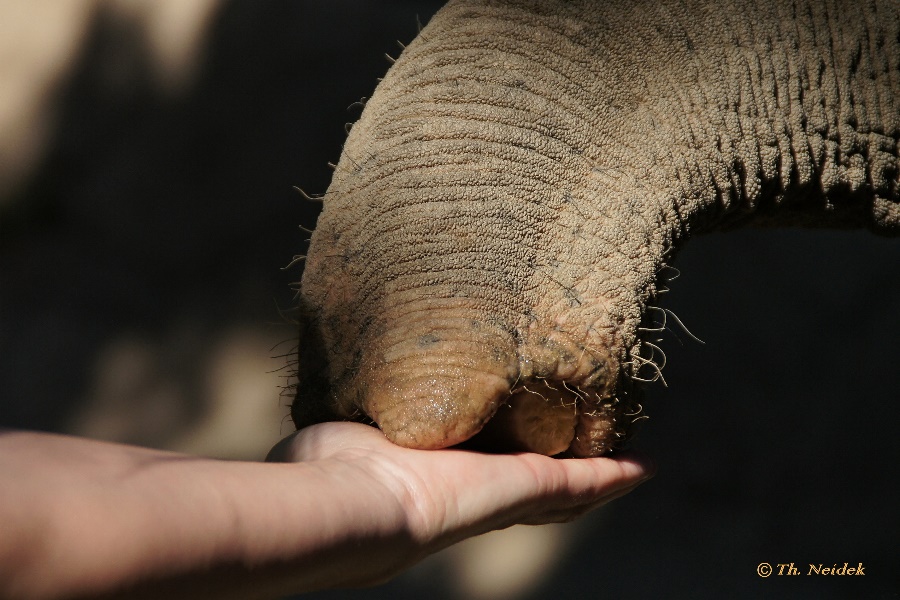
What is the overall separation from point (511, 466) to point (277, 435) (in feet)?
4.42

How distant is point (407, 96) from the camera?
3.48 feet

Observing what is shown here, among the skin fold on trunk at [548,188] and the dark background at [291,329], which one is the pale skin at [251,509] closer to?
the skin fold on trunk at [548,188]

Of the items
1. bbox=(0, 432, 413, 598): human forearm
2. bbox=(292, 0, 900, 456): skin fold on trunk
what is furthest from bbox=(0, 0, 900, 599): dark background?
bbox=(0, 432, 413, 598): human forearm

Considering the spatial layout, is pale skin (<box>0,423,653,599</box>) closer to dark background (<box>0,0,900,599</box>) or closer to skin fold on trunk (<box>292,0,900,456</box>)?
skin fold on trunk (<box>292,0,900,456</box>)

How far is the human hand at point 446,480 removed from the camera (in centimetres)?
90

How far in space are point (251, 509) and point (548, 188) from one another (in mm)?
522

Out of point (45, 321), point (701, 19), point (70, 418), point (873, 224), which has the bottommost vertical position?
point (70, 418)

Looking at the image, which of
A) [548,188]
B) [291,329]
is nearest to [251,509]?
[548,188]

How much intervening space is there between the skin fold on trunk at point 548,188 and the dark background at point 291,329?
0.88 m

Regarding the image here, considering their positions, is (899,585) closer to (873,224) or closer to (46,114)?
(873,224)

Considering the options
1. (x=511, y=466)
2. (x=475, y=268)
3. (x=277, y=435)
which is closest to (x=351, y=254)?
(x=475, y=268)

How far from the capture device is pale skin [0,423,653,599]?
580mm

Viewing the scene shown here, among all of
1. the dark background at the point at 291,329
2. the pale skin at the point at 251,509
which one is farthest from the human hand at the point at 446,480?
the dark background at the point at 291,329

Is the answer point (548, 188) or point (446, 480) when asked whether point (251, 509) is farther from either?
point (548, 188)
